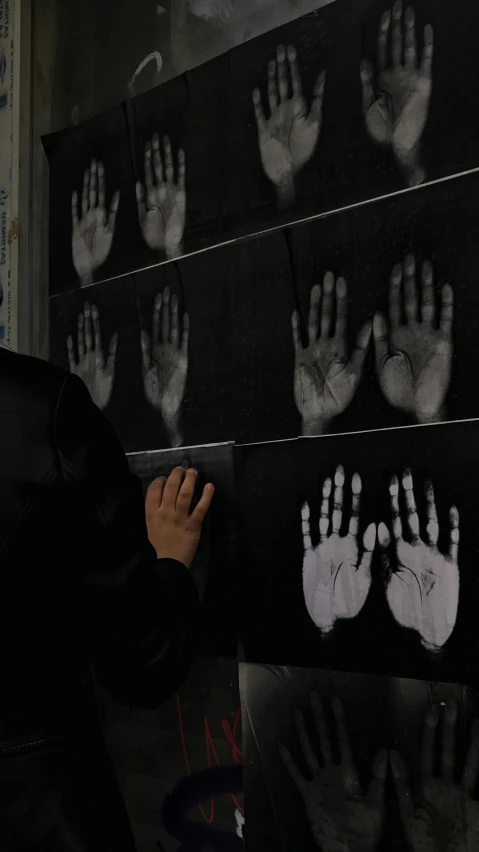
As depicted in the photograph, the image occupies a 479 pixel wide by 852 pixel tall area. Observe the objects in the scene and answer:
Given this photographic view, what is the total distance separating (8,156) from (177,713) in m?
1.18

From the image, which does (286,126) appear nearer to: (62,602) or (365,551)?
(365,551)

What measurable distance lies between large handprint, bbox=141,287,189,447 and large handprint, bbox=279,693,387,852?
0.54 m

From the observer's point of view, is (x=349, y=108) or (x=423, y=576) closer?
(x=423, y=576)

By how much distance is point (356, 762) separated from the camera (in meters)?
1.21

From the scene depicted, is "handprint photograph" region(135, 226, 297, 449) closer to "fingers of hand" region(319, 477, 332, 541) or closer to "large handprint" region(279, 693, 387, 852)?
"fingers of hand" region(319, 477, 332, 541)

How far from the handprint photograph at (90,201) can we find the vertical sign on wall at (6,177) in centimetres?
9

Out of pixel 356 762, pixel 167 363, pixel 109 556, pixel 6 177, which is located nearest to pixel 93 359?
pixel 167 363

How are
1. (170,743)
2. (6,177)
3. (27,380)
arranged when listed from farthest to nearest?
(6,177) < (170,743) < (27,380)

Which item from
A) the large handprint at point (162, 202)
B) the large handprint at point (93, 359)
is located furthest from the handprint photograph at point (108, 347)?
the large handprint at point (162, 202)

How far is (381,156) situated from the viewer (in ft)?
4.10

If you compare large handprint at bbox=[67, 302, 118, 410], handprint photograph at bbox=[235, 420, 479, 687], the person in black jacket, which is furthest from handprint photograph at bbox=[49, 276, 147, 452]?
the person in black jacket

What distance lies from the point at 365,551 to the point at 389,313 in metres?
0.34

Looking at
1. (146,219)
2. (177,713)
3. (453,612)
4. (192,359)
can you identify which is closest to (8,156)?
(146,219)

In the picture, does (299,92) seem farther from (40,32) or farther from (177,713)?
(177,713)
